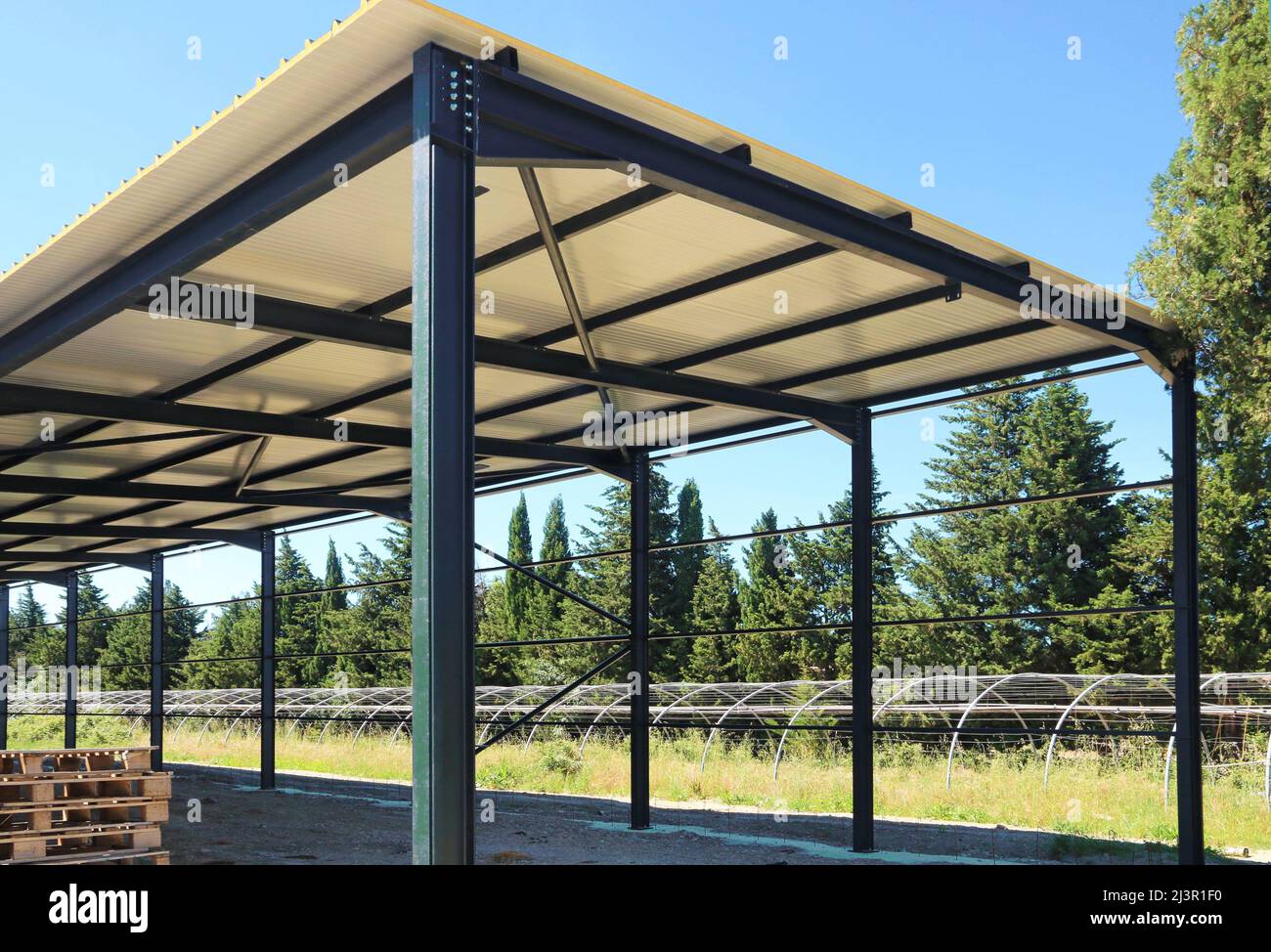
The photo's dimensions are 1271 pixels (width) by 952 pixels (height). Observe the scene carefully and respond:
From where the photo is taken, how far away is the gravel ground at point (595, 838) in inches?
603

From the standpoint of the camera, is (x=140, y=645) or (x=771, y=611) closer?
(x=771, y=611)

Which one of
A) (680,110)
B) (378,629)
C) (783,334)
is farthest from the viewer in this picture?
(378,629)

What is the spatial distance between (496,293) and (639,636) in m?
7.25

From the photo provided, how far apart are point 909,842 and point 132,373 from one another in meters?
11.6

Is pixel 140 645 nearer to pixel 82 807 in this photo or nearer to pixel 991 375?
pixel 82 807

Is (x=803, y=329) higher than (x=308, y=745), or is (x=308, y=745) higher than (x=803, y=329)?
(x=803, y=329)

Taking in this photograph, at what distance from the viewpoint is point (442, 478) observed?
700 centimetres

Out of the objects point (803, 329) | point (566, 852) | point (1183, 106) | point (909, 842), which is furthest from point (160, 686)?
point (1183, 106)

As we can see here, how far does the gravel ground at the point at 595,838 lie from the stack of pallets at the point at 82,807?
205cm

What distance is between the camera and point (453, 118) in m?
7.36

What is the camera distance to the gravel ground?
15320mm

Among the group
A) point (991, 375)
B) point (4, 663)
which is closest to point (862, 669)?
point (991, 375)
